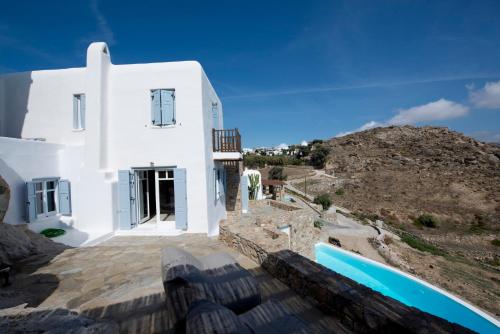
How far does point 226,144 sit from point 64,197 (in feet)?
20.1

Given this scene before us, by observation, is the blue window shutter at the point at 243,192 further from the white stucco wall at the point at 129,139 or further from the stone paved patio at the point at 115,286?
the stone paved patio at the point at 115,286

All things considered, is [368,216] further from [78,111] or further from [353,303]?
[78,111]

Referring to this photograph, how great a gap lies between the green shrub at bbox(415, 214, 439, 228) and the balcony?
98.9 ft

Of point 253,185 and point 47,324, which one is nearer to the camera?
point 47,324

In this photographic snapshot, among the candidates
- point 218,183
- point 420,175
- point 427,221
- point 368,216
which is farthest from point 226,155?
point 420,175

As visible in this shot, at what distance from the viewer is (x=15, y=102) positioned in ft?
30.9

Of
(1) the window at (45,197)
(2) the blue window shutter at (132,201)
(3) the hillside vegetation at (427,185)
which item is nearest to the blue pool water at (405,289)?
(2) the blue window shutter at (132,201)

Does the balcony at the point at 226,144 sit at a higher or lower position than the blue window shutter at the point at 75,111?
lower

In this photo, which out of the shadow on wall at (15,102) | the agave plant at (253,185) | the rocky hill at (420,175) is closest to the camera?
the shadow on wall at (15,102)

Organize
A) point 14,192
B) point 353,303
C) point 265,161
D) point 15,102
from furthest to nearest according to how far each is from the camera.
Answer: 1. point 265,161
2. point 15,102
3. point 14,192
4. point 353,303

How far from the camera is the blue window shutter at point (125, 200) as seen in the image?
8.42 meters

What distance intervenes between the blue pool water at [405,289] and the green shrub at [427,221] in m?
22.5

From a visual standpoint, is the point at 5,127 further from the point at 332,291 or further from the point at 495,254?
the point at 495,254

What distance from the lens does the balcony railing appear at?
991 cm
